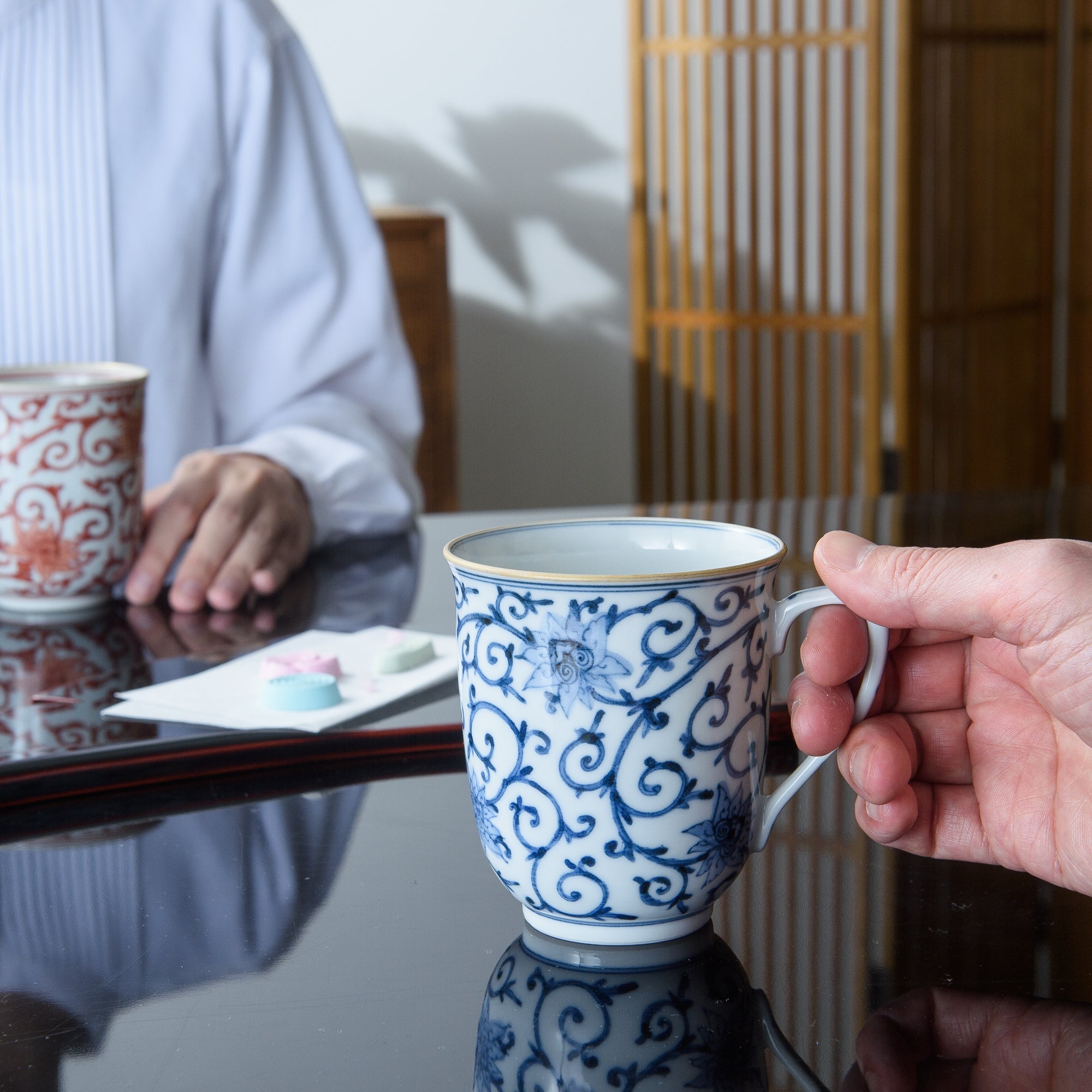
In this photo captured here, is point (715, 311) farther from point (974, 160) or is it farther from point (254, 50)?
point (254, 50)

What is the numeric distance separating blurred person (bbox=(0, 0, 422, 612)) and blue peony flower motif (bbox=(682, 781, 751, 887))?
0.74m

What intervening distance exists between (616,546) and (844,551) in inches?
3.2

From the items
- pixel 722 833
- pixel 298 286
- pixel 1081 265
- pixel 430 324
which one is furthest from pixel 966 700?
pixel 1081 265

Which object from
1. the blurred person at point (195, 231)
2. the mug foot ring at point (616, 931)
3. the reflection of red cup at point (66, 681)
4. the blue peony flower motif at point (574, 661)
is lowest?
the mug foot ring at point (616, 931)

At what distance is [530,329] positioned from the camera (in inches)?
125

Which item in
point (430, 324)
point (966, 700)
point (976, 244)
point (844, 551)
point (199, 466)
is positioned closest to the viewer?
point (844, 551)

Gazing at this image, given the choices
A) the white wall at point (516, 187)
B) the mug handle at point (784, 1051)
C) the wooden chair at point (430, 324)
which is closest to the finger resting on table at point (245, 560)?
the mug handle at point (784, 1051)

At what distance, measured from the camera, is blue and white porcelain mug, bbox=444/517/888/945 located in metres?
0.39

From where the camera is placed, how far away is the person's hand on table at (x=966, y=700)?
17.9 inches

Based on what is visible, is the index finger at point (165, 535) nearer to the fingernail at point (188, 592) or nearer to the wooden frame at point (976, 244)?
the fingernail at point (188, 592)

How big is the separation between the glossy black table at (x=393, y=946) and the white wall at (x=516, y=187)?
2.61 meters

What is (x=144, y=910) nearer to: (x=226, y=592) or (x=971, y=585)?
(x=971, y=585)

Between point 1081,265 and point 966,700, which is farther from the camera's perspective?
point 1081,265

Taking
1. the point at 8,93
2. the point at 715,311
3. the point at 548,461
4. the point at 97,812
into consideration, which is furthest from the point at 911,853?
the point at 548,461
